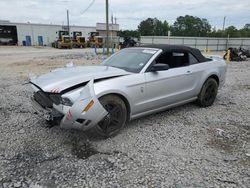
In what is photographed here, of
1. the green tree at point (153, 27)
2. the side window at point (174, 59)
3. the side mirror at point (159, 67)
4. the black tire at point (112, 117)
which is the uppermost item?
the green tree at point (153, 27)

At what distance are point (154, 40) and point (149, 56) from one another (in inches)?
1098

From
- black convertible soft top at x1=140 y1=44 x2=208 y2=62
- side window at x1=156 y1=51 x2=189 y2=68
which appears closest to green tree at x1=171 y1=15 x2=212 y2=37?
black convertible soft top at x1=140 y1=44 x2=208 y2=62

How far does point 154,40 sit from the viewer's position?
30.9 metres

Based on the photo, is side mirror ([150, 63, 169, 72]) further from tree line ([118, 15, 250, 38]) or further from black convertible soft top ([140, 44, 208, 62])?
tree line ([118, 15, 250, 38])

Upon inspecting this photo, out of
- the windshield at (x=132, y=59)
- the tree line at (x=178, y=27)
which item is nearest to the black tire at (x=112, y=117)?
the windshield at (x=132, y=59)

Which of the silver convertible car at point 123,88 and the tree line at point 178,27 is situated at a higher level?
the tree line at point 178,27

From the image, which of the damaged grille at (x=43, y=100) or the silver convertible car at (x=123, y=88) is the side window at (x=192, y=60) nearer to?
the silver convertible car at (x=123, y=88)

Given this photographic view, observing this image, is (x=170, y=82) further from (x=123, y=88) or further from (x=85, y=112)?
(x=85, y=112)

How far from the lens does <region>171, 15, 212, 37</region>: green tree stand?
76.1 metres

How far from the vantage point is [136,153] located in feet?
10.3

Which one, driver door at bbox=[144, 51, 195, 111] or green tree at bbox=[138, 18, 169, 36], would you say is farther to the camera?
green tree at bbox=[138, 18, 169, 36]

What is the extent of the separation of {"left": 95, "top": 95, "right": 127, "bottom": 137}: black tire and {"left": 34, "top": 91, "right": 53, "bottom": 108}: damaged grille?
2.48 ft

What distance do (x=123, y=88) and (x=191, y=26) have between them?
84.1m

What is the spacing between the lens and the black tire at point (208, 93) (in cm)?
495
